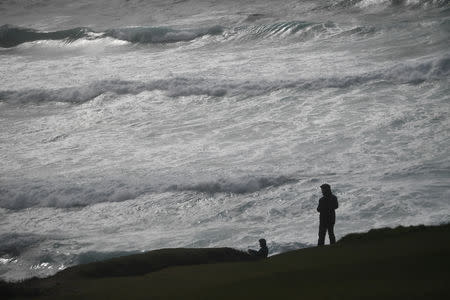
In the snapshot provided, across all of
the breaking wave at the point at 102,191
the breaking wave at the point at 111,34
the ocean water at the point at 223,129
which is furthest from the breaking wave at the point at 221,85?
the breaking wave at the point at 102,191

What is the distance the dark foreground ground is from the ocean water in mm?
2637

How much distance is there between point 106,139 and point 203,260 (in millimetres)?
10967

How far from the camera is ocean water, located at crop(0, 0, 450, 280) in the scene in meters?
13.6

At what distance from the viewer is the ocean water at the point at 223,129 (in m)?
13.6

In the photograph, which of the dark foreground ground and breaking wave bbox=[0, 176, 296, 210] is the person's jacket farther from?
breaking wave bbox=[0, 176, 296, 210]

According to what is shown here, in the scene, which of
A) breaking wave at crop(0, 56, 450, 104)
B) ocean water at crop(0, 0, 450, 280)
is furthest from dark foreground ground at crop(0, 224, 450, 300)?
breaking wave at crop(0, 56, 450, 104)

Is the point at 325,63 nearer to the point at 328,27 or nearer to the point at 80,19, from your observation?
the point at 328,27

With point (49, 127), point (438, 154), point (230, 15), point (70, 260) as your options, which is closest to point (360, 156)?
point (438, 154)

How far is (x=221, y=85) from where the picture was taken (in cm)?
2478

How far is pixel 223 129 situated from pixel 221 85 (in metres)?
4.71

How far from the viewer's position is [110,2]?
42656 mm

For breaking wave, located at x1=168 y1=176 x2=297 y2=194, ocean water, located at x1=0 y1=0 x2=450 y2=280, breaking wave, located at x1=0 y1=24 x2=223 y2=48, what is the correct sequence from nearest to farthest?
1. ocean water, located at x1=0 y1=0 x2=450 y2=280
2. breaking wave, located at x1=168 y1=176 x2=297 y2=194
3. breaking wave, located at x1=0 y1=24 x2=223 y2=48

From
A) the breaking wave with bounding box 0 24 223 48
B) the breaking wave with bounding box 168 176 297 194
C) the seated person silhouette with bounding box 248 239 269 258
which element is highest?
the breaking wave with bounding box 0 24 223 48

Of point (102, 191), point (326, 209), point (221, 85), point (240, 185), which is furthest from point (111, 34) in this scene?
point (326, 209)
